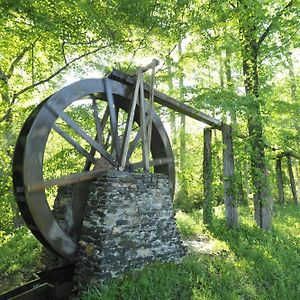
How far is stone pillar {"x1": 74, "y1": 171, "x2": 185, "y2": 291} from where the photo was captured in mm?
4523

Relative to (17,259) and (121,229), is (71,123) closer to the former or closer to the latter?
(121,229)

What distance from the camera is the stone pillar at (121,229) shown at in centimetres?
452

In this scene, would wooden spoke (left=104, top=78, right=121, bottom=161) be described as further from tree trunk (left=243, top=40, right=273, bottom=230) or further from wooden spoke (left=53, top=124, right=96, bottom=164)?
tree trunk (left=243, top=40, right=273, bottom=230)

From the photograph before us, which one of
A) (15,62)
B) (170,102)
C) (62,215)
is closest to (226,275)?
(62,215)

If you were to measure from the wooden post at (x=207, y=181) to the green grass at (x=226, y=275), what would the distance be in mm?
887

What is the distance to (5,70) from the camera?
8.78 metres

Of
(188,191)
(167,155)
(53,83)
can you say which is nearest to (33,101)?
(53,83)

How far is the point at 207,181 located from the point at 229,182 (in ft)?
2.01

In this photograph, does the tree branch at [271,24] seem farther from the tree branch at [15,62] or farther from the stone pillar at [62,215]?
the tree branch at [15,62]

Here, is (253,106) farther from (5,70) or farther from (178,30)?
(5,70)

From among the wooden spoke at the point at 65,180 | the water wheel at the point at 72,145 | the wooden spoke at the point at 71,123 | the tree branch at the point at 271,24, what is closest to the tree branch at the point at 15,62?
the water wheel at the point at 72,145

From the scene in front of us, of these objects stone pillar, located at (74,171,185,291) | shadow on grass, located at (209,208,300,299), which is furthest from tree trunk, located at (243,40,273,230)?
stone pillar, located at (74,171,185,291)

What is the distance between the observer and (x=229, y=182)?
8.09 meters

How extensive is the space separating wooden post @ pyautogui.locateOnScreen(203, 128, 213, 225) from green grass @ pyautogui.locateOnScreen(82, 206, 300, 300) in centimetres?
89
